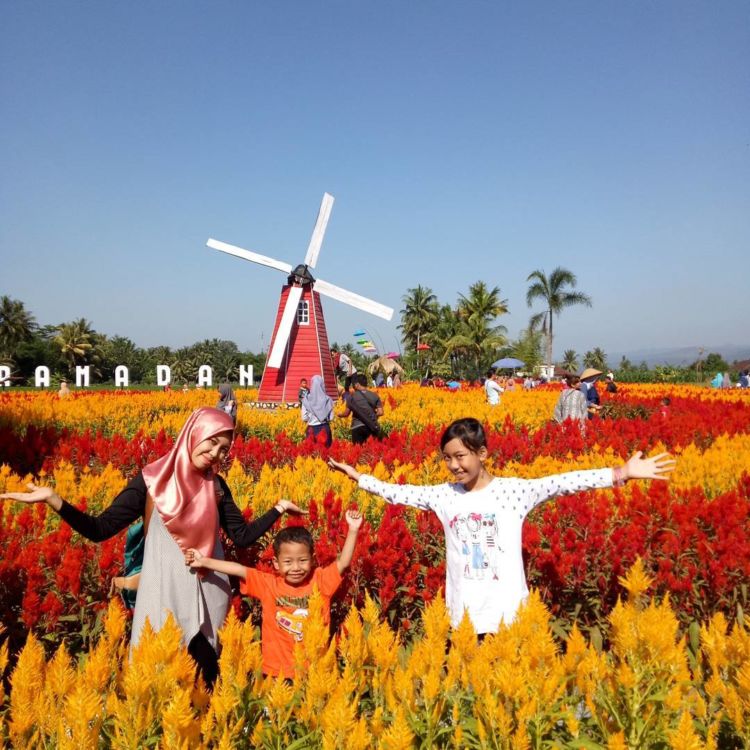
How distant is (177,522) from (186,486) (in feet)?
0.49

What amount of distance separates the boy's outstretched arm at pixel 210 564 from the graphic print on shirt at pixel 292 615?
0.68 feet

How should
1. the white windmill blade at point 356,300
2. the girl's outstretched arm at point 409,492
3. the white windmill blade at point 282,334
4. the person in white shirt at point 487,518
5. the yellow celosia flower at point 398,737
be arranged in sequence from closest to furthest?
the yellow celosia flower at point 398,737
the person in white shirt at point 487,518
the girl's outstretched arm at point 409,492
the white windmill blade at point 282,334
the white windmill blade at point 356,300

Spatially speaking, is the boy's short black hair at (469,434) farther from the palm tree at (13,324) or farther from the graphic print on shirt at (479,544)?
the palm tree at (13,324)

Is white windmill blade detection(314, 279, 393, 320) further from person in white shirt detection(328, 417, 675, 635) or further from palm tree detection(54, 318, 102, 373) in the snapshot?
palm tree detection(54, 318, 102, 373)

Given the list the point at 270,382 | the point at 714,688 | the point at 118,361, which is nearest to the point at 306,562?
the point at 714,688

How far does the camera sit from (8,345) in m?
71.2

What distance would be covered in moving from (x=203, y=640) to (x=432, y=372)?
47044 millimetres

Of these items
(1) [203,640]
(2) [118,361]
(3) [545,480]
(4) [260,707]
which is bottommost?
(1) [203,640]

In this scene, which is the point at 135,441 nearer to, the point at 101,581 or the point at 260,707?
the point at 101,581

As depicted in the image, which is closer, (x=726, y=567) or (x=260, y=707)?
(x=260, y=707)

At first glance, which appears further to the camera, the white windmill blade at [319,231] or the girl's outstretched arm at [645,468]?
the white windmill blade at [319,231]

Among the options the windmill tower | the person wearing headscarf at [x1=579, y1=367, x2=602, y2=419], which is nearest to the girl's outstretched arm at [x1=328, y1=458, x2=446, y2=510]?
the person wearing headscarf at [x1=579, y1=367, x2=602, y2=419]

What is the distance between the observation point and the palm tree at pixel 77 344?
7044 cm

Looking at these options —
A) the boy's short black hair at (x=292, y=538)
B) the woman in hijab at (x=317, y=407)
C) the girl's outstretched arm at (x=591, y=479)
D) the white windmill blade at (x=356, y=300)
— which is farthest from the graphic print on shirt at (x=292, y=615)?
the white windmill blade at (x=356, y=300)
